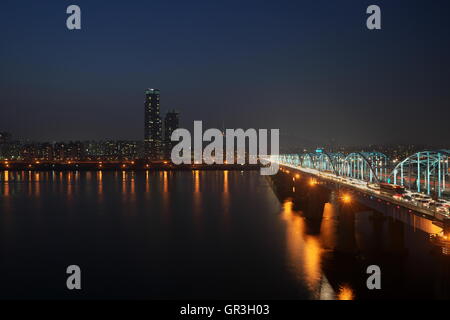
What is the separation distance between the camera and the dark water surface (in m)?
13.6

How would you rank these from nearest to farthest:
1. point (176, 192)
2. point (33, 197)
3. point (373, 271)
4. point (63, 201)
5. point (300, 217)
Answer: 1. point (373, 271)
2. point (300, 217)
3. point (63, 201)
4. point (33, 197)
5. point (176, 192)

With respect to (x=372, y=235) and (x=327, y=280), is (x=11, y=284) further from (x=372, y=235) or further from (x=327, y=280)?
(x=372, y=235)

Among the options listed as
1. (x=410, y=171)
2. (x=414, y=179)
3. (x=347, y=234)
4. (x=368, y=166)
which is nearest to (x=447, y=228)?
(x=347, y=234)

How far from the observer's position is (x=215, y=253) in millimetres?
18531

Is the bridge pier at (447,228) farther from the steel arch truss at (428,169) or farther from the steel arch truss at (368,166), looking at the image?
the steel arch truss at (368,166)

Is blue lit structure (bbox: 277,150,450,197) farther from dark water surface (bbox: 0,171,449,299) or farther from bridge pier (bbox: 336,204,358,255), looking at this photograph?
bridge pier (bbox: 336,204,358,255)

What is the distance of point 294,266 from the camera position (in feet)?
53.8

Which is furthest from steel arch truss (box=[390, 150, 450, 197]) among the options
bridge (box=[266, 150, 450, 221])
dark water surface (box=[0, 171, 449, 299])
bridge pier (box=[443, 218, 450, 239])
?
bridge pier (box=[443, 218, 450, 239])

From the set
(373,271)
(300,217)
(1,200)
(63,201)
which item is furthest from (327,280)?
(1,200)

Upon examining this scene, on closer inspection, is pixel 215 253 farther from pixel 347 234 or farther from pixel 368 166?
pixel 368 166

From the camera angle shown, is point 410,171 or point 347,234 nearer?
point 347,234

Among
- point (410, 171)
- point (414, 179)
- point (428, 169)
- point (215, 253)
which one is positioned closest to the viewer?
point (215, 253)
